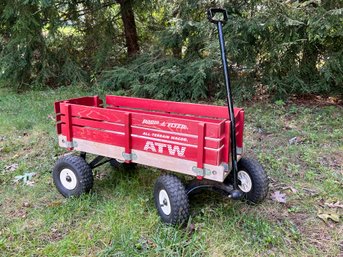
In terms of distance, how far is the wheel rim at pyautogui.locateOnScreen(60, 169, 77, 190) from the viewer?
9.21 feet

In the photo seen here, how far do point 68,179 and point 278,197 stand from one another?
1885 millimetres

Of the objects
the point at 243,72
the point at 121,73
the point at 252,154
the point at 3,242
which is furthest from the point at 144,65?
the point at 3,242

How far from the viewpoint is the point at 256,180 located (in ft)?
8.27

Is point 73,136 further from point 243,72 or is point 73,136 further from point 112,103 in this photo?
point 243,72

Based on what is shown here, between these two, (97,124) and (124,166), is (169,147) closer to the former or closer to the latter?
(97,124)

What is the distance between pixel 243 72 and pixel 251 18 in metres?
0.95

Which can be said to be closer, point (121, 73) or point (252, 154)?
point (252, 154)

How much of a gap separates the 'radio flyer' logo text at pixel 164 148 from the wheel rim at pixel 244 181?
24.2 inches

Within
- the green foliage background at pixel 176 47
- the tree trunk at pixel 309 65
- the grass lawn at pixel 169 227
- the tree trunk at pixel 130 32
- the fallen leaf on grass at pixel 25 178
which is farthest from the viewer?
the tree trunk at pixel 130 32

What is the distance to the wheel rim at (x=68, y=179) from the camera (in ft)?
9.21

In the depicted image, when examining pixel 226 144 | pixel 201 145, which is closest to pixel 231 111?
pixel 226 144

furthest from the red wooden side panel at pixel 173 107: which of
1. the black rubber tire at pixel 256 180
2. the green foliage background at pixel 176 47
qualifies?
the green foliage background at pixel 176 47

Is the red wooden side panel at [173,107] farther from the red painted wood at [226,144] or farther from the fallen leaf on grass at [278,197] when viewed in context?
the fallen leaf on grass at [278,197]

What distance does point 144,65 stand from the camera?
19.9ft
